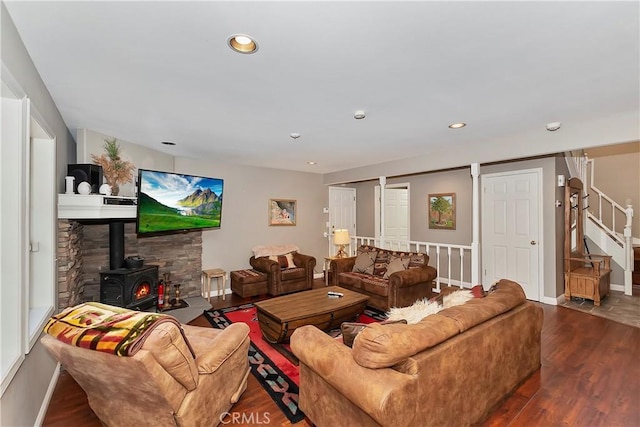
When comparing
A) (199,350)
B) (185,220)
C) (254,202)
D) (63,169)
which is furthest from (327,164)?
(199,350)

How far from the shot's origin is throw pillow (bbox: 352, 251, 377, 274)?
15.7 feet

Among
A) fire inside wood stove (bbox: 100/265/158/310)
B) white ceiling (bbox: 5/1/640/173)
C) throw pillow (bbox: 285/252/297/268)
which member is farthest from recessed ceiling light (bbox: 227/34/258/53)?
throw pillow (bbox: 285/252/297/268)

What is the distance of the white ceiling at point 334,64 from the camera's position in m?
1.45

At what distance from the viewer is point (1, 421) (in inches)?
57.5

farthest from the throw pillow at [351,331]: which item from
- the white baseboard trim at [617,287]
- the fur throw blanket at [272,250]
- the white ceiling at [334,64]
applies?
the white baseboard trim at [617,287]

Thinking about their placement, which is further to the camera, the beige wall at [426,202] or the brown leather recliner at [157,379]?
the beige wall at [426,202]

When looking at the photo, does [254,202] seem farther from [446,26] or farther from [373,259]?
[446,26]

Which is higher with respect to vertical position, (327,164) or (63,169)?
(327,164)

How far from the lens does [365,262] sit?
486cm

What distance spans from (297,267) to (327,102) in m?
3.50

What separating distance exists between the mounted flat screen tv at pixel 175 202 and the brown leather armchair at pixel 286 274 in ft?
3.57

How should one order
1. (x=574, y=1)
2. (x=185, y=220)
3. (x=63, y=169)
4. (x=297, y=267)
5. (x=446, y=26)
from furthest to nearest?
1. (x=297, y=267)
2. (x=185, y=220)
3. (x=63, y=169)
4. (x=446, y=26)
5. (x=574, y=1)

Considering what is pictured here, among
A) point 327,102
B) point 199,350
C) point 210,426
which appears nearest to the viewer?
point 210,426

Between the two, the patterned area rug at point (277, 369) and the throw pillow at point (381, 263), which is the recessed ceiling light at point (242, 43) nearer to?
the patterned area rug at point (277, 369)
